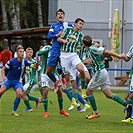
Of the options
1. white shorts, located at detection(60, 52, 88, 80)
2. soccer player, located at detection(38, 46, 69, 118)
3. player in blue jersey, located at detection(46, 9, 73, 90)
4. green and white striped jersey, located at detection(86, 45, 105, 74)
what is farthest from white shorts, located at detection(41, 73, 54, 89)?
green and white striped jersey, located at detection(86, 45, 105, 74)

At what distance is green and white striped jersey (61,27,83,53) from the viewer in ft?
56.6

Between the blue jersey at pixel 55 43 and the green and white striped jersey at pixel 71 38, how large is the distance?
0.34m

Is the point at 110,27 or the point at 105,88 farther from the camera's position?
the point at 110,27

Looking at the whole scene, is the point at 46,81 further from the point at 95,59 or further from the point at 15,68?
the point at 95,59

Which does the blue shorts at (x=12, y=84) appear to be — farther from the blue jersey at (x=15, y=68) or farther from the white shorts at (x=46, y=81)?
the white shorts at (x=46, y=81)

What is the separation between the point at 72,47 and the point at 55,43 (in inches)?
22.4

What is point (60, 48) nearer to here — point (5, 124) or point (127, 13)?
point (5, 124)

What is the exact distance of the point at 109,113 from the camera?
60.0 ft

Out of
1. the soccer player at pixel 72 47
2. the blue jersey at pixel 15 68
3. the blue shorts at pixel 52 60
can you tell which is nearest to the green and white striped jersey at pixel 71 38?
the soccer player at pixel 72 47

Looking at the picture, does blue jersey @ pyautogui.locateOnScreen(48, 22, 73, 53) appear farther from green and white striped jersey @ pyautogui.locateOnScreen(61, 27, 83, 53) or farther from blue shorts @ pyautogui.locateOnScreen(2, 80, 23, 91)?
blue shorts @ pyautogui.locateOnScreen(2, 80, 23, 91)

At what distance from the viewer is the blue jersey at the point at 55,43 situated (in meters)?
17.7

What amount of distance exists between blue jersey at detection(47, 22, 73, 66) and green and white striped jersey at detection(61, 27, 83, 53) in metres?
0.34

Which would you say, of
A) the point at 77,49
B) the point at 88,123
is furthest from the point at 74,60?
the point at 88,123

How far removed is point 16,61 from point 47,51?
0.90 m
